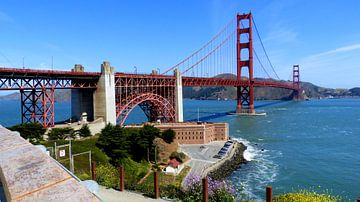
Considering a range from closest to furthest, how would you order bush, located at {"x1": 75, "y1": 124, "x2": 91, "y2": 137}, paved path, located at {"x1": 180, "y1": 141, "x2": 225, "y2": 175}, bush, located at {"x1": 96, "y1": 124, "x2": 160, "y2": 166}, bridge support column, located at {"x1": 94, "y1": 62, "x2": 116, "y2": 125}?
bush, located at {"x1": 96, "y1": 124, "x2": 160, "y2": 166}, paved path, located at {"x1": 180, "y1": 141, "x2": 225, "y2": 175}, bush, located at {"x1": 75, "y1": 124, "x2": 91, "y2": 137}, bridge support column, located at {"x1": 94, "y1": 62, "x2": 116, "y2": 125}

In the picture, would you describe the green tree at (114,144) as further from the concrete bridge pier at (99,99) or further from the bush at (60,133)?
the concrete bridge pier at (99,99)

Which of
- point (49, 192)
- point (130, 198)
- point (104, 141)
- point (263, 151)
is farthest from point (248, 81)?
point (49, 192)

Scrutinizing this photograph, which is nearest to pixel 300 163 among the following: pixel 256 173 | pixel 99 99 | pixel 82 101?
pixel 256 173

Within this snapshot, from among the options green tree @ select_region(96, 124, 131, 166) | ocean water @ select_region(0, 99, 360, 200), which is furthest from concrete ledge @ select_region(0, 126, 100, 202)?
green tree @ select_region(96, 124, 131, 166)

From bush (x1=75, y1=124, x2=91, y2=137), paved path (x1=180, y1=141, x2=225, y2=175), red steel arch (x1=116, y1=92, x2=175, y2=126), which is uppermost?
red steel arch (x1=116, y1=92, x2=175, y2=126)

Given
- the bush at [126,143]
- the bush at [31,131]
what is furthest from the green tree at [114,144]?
the bush at [31,131]

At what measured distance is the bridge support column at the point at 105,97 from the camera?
130 ft

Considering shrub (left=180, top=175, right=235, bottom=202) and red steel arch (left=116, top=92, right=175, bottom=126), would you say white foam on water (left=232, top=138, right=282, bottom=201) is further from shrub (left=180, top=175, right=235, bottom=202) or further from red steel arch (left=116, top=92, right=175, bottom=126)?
red steel arch (left=116, top=92, right=175, bottom=126)

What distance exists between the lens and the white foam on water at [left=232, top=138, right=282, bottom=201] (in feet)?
83.2

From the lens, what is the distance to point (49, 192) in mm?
2268

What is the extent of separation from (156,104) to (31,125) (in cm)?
2639

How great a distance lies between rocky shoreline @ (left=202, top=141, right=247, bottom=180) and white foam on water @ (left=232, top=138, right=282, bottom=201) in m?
0.71

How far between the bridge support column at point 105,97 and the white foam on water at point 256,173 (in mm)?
16523

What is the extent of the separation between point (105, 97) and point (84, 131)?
615cm
